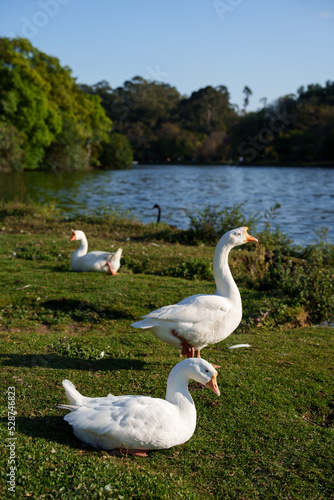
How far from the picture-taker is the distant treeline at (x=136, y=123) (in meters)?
53.3

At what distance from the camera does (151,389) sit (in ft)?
16.4

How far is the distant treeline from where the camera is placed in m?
53.3

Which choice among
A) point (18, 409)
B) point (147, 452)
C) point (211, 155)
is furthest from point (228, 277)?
point (211, 155)

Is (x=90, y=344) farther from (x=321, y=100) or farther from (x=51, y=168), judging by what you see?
(x=321, y=100)

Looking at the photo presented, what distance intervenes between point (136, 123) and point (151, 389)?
108244mm

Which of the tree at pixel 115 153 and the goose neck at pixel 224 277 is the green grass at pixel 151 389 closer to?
the goose neck at pixel 224 277

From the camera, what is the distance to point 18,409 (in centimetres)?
422

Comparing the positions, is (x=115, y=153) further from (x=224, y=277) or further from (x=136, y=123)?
(x=224, y=277)

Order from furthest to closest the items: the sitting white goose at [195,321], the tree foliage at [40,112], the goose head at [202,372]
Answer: the tree foliage at [40,112] < the sitting white goose at [195,321] < the goose head at [202,372]

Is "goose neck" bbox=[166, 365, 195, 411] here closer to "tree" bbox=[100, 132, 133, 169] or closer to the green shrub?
the green shrub

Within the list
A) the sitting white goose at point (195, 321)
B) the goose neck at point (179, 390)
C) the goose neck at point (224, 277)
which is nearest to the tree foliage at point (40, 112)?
the goose neck at point (224, 277)

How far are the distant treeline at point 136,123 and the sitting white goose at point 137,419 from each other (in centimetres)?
5138

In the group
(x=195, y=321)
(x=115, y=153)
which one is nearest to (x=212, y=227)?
(x=195, y=321)

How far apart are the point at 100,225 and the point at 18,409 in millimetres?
13410
